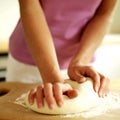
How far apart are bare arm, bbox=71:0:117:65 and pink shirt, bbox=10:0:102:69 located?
2 centimetres

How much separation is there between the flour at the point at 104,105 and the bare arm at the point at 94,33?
127 millimetres

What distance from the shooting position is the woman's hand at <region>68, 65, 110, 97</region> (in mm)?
748

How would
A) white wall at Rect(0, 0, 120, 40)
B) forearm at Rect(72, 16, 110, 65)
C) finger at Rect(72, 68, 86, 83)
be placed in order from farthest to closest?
white wall at Rect(0, 0, 120, 40) < forearm at Rect(72, 16, 110, 65) < finger at Rect(72, 68, 86, 83)

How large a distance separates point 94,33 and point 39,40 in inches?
8.2

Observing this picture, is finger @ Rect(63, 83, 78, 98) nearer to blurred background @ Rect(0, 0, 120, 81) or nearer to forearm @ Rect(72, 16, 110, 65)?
forearm @ Rect(72, 16, 110, 65)

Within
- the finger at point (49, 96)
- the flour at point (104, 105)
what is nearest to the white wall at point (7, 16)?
the flour at point (104, 105)

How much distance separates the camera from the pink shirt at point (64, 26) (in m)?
0.90

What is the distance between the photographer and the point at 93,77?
0.75m

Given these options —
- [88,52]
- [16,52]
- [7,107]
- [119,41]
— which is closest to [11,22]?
[119,41]

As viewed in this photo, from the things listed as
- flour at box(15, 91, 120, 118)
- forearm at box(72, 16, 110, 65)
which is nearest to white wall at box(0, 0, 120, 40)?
forearm at box(72, 16, 110, 65)

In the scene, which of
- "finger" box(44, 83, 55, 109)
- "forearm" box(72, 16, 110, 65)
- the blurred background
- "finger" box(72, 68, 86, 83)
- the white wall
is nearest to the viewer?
"finger" box(44, 83, 55, 109)

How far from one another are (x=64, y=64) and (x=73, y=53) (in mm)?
44

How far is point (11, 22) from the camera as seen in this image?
200cm

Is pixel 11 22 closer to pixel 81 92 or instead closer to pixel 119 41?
pixel 119 41
